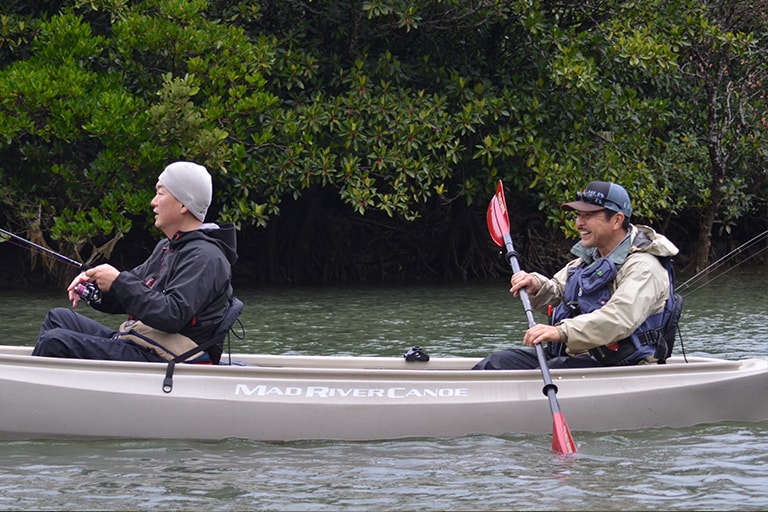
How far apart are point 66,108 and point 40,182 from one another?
1.55 meters

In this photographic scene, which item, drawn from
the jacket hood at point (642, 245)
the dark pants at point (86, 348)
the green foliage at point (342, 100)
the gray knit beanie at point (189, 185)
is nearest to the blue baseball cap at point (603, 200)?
the jacket hood at point (642, 245)

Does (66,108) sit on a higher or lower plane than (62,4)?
lower

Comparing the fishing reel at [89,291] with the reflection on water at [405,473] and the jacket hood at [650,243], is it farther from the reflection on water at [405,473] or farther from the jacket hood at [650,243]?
the jacket hood at [650,243]

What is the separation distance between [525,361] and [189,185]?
200cm

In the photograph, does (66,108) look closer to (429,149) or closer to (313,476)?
(429,149)

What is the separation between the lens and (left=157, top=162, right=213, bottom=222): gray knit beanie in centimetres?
595

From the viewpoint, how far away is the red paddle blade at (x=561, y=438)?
19.4 feet

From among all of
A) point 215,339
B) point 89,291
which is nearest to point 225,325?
point 215,339

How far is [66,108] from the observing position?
13.4 meters

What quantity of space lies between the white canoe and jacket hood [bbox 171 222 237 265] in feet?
1.89

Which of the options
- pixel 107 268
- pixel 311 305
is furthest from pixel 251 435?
pixel 311 305

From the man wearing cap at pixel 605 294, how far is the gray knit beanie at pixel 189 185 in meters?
1.70

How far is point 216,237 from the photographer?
6109 millimetres

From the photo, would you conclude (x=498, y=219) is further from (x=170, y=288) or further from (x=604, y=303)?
(x=170, y=288)
